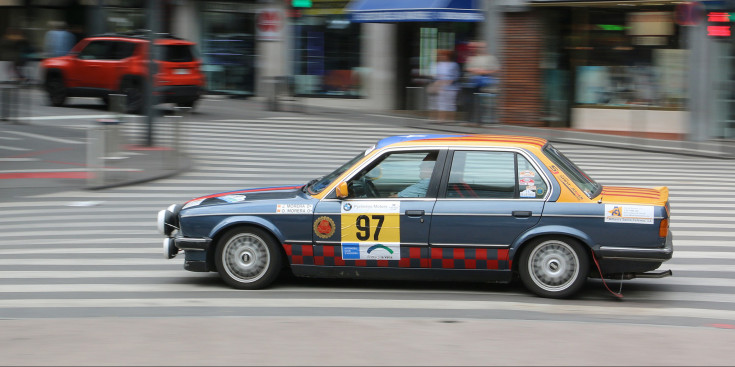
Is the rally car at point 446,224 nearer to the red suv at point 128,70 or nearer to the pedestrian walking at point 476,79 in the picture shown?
the pedestrian walking at point 476,79

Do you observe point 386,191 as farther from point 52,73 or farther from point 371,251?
point 52,73

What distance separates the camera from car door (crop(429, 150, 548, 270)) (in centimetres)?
746

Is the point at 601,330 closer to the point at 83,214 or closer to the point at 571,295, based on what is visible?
the point at 571,295

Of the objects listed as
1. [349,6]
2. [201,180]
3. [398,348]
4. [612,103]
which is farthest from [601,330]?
[349,6]

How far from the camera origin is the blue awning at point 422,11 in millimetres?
22391

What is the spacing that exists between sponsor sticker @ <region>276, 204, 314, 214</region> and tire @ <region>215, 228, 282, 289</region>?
0.78 ft

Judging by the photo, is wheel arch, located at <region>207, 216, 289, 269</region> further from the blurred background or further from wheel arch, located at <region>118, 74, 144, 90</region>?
wheel arch, located at <region>118, 74, 144, 90</region>

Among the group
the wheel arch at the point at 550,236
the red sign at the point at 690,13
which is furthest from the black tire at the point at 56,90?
the wheel arch at the point at 550,236

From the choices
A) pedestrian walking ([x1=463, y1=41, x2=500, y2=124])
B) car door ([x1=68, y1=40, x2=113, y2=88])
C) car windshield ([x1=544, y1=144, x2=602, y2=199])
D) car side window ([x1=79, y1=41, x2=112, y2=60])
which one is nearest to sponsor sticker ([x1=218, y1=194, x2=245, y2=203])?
car windshield ([x1=544, y1=144, x2=602, y2=199])

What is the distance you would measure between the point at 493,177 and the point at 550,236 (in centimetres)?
65

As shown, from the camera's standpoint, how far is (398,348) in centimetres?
600

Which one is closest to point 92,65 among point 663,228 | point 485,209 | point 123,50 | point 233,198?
point 123,50

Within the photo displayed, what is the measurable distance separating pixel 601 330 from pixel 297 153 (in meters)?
11.0

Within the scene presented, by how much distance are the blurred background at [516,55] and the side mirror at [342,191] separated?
10.2m
